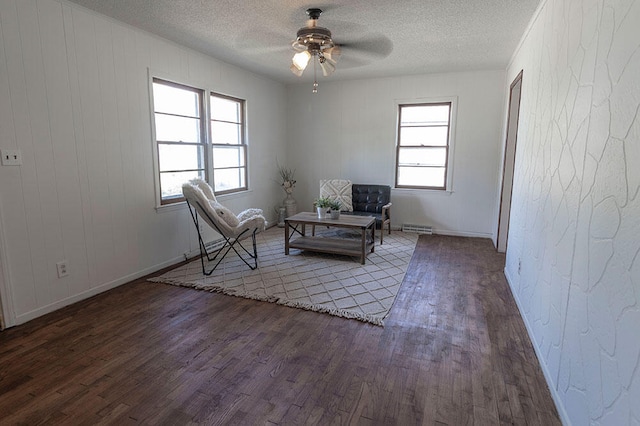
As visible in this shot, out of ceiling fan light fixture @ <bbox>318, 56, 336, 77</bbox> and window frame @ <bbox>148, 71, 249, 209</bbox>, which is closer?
ceiling fan light fixture @ <bbox>318, 56, 336, 77</bbox>

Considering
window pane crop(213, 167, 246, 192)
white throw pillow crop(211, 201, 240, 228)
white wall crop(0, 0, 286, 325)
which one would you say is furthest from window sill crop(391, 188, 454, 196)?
white wall crop(0, 0, 286, 325)

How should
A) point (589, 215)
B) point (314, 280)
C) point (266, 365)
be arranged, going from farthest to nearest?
point (314, 280)
point (266, 365)
point (589, 215)

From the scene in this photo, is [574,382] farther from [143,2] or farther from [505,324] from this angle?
[143,2]

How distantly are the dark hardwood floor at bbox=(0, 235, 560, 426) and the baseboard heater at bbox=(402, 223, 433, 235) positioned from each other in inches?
102

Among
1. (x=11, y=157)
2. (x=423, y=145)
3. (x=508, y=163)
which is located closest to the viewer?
(x=11, y=157)

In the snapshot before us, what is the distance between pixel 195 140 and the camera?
4551 mm

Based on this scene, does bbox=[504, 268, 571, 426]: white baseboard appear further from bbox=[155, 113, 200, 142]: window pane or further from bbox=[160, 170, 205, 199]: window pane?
bbox=[155, 113, 200, 142]: window pane

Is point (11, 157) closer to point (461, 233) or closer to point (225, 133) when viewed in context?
point (225, 133)

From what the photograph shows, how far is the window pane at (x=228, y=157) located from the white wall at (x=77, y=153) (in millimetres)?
1002

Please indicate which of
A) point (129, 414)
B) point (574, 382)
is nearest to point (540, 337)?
point (574, 382)

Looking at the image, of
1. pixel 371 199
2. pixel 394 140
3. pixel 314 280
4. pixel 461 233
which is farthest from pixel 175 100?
pixel 461 233

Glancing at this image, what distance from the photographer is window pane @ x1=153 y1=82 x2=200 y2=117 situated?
3.97 m

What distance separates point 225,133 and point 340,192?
1.98 meters

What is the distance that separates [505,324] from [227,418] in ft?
7.13
